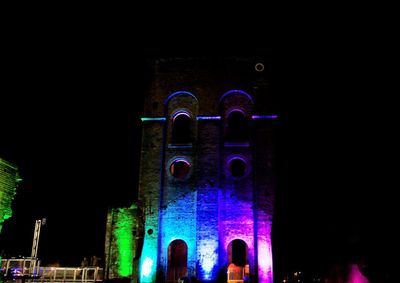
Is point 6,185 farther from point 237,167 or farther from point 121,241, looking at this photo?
point 237,167

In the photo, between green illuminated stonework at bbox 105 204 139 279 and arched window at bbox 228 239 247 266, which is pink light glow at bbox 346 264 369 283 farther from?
green illuminated stonework at bbox 105 204 139 279

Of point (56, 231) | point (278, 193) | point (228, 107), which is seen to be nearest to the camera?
point (278, 193)

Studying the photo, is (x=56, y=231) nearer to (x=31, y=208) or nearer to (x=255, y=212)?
(x=31, y=208)

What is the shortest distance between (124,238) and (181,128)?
687 centimetres

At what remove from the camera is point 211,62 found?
79.5 ft

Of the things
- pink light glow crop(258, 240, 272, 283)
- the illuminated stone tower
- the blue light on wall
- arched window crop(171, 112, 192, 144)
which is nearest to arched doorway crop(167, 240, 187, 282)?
the illuminated stone tower

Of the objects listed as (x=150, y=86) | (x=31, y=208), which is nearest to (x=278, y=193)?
(x=150, y=86)

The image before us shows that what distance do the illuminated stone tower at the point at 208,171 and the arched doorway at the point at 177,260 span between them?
0.06m

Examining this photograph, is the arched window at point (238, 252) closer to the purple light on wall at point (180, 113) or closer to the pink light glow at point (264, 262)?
the pink light glow at point (264, 262)

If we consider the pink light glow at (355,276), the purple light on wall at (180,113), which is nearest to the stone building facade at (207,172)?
the purple light on wall at (180,113)

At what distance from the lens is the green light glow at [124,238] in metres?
22.4

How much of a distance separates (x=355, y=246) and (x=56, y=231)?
94.6ft

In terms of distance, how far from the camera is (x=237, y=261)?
25.4 metres

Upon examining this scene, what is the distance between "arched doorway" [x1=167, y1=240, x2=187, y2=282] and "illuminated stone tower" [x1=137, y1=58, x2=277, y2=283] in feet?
0.19
